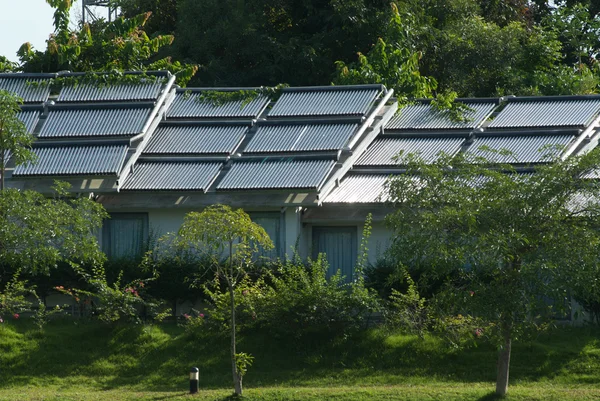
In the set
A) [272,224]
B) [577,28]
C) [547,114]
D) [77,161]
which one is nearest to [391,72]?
[547,114]

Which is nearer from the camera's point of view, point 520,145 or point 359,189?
point 359,189

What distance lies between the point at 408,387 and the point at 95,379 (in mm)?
6374

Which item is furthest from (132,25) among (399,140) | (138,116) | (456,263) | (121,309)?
(456,263)

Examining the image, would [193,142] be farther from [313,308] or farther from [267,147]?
[313,308]

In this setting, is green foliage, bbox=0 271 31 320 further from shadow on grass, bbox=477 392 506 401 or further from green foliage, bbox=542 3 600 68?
green foliage, bbox=542 3 600 68

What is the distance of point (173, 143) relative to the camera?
29.2m

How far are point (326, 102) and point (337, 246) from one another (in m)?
4.37

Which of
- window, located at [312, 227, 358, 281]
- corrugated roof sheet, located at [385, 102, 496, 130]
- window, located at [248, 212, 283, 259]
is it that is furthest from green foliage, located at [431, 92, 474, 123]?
window, located at [248, 212, 283, 259]

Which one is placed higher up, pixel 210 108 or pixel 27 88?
pixel 27 88

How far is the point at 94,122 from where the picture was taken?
29.1 meters

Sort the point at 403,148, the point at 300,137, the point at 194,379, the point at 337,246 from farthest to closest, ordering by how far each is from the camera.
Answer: the point at 403,148 → the point at 300,137 → the point at 337,246 → the point at 194,379

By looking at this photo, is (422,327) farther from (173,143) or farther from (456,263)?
(173,143)

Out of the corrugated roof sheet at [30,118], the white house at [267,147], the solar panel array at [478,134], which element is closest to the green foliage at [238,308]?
the white house at [267,147]

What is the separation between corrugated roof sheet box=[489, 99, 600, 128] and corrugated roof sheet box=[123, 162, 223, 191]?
25.2ft
